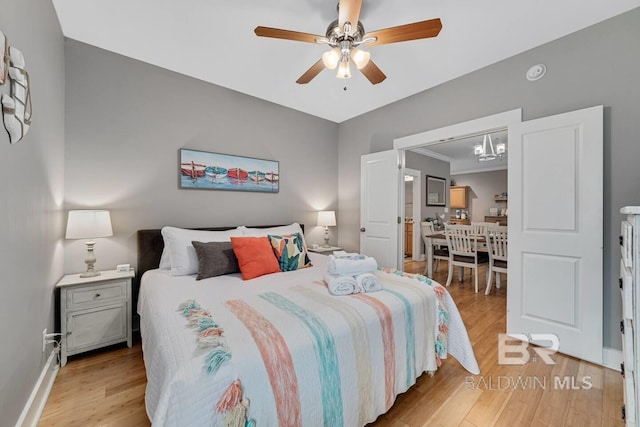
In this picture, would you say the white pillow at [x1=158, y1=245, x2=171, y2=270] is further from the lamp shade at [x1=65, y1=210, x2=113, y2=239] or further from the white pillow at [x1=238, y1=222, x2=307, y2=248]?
the white pillow at [x1=238, y1=222, x2=307, y2=248]

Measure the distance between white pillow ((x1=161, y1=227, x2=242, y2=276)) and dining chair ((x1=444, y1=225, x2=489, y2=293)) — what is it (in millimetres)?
3321

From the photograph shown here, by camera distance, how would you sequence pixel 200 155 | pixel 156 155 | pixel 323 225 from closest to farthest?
1. pixel 156 155
2. pixel 200 155
3. pixel 323 225

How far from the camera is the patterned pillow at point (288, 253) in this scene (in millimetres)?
2371

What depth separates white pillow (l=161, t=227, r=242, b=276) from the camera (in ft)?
7.20

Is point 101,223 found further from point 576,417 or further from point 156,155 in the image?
point 576,417

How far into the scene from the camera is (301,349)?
1.12m

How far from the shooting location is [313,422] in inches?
44.3

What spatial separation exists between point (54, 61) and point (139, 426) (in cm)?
249

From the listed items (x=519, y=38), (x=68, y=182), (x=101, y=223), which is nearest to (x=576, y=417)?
(x=519, y=38)

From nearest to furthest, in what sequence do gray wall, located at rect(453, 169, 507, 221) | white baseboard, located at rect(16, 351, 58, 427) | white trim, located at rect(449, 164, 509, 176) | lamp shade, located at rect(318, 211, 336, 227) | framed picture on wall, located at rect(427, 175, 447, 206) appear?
white baseboard, located at rect(16, 351, 58, 427), lamp shade, located at rect(318, 211, 336, 227), framed picture on wall, located at rect(427, 175, 447, 206), white trim, located at rect(449, 164, 509, 176), gray wall, located at rect(453, 169, 507, 221)

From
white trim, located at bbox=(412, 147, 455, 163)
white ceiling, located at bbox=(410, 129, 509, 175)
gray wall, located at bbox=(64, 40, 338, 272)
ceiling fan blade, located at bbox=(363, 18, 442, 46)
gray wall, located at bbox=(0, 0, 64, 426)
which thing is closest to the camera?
gray wall, located at bbox=(0, 0, 64, 426)

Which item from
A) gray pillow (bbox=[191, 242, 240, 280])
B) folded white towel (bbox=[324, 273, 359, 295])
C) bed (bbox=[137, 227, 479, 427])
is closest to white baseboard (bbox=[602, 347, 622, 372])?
bed (bbox=[137, 227, 479, 427])

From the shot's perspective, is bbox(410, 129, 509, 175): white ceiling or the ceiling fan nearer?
the ceiling fan

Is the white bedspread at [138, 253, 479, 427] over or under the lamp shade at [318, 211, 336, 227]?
under
